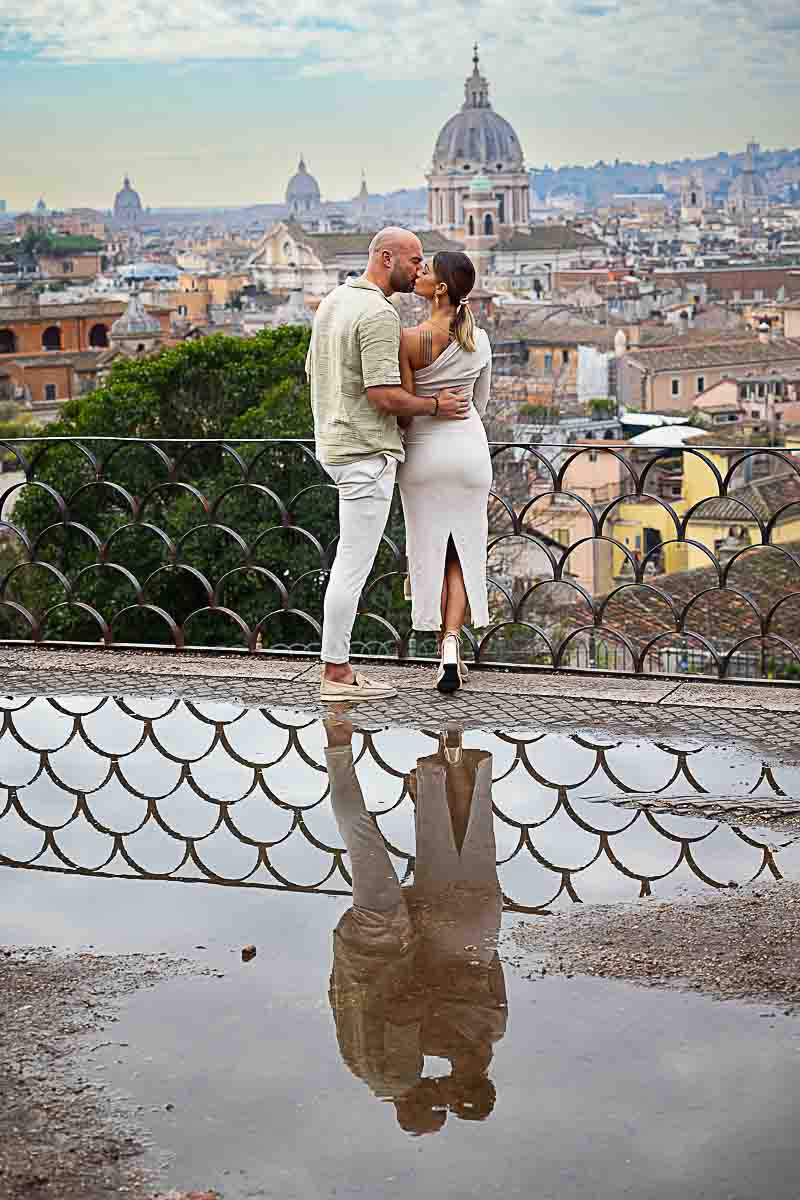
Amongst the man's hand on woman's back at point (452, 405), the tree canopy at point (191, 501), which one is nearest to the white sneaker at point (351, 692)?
the man's hand on woman's back at point (452, 405)

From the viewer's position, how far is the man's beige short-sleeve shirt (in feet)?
14.7

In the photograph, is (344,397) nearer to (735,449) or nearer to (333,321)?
(333,321)

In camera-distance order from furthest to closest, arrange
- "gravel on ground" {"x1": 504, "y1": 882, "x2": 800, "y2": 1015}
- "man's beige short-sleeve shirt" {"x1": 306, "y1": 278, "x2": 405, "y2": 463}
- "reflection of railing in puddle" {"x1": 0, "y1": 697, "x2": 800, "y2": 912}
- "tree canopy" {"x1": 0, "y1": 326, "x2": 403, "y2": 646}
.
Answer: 1. "tree canopy" {"x1": 0, "y1": 326, "x2": 403, "y2": 646}
2. "man's beige short-sleeve shirt" {"x1": 306, "y1": 278, "x2": 405, "y2": 463}
3. "reflection of railing in puddle" {"x1": 0, "y1": 697, "x2": 800, "y2": 912}
4. "gravel on ground" {"x1": 504, "y1": 882, "x2": 800, "y2": 1015}

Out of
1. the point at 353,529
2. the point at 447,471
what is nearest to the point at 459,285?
the point at 447,471

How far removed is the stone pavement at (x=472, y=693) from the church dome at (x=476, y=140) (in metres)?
160

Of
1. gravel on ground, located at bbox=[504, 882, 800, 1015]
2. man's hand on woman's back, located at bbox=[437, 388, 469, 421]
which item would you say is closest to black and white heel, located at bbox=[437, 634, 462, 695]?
man's hand on woman's back, located at bbox=[437, 388, 469, 421]

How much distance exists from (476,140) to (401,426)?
163m

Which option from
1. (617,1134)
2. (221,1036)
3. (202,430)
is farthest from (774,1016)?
(202,430)

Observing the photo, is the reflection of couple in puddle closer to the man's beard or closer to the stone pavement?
the stone pavement

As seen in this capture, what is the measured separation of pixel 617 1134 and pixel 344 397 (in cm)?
259

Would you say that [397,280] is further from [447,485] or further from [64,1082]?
[64,1082]

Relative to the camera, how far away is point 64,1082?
2.49 metres

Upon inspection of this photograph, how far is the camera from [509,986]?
2801 mm

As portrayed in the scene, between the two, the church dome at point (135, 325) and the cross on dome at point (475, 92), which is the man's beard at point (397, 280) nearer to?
the church dome at point (135, 325)
